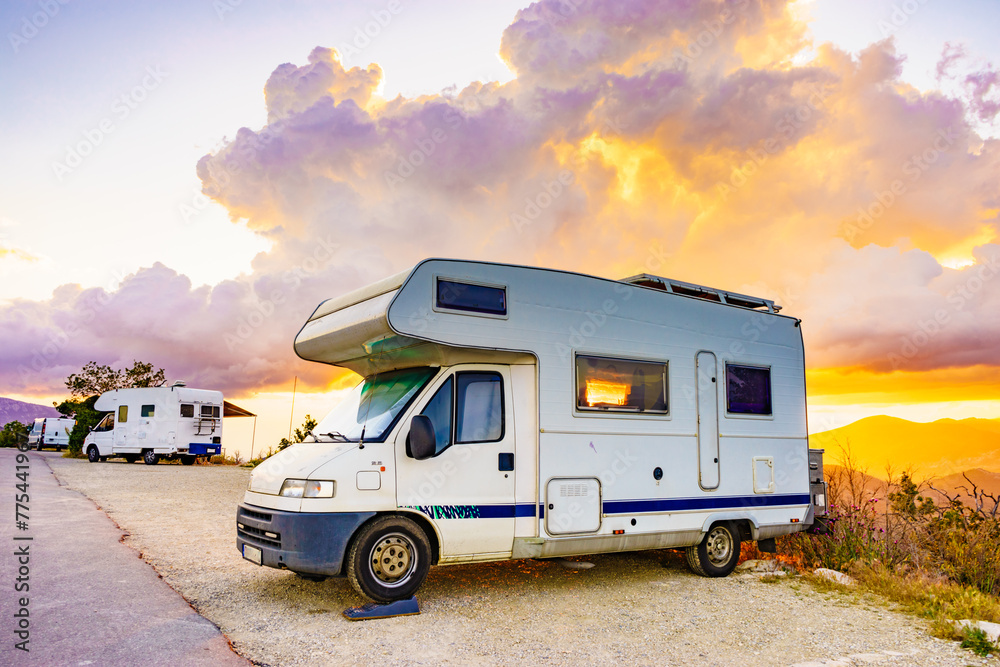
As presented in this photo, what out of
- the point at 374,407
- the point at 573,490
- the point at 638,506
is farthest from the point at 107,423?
the point at 638,506

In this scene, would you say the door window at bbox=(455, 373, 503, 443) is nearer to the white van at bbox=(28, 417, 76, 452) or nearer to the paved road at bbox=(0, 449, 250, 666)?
the paved road at bbox=(0, 449, 250, 666)

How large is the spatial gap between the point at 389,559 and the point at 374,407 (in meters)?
1.43

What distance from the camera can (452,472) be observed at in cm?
653

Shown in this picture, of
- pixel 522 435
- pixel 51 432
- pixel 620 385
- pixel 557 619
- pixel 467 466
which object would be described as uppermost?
pixel 620 385

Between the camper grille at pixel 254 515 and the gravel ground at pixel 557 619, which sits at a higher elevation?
the camper grille at pixel 254 515

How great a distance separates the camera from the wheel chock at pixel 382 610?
5898mm

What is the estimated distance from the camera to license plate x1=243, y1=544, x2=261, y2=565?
6.32 metres

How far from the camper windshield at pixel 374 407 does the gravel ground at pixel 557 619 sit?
58.8 inches

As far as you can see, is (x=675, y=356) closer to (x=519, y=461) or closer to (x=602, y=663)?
A: (x=519, y=461)

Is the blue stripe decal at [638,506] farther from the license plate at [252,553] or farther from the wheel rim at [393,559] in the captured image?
the license plate at [252,553]

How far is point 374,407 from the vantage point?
6.88m

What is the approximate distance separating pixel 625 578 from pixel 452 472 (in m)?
2.79

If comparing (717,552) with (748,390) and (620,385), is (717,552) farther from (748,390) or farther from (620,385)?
(620,385)

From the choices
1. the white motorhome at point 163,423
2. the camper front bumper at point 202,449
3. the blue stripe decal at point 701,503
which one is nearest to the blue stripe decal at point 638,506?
the blue stripe decal at point 701,503
